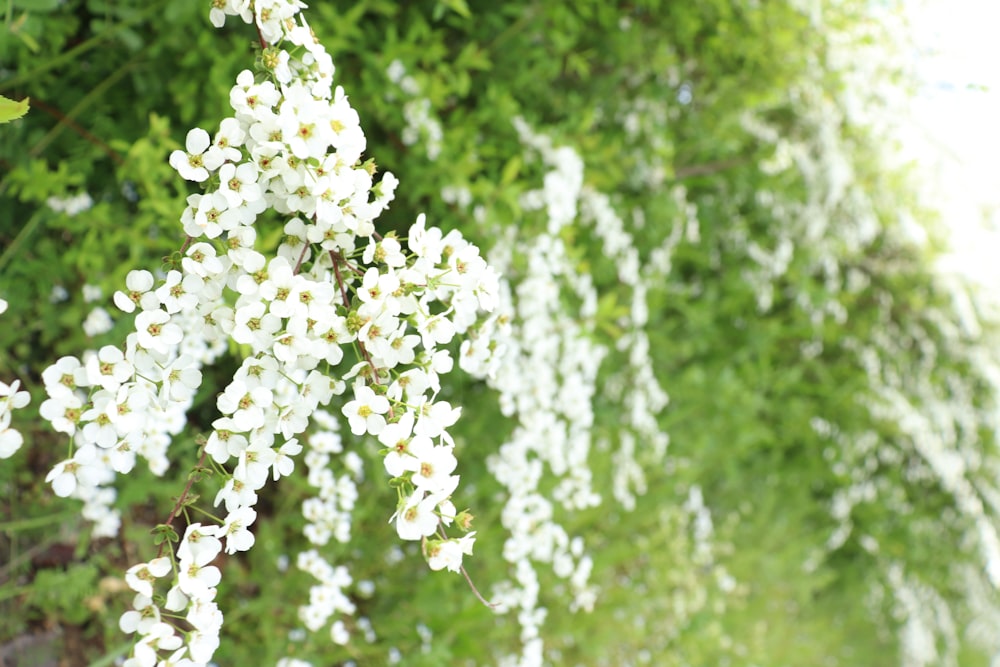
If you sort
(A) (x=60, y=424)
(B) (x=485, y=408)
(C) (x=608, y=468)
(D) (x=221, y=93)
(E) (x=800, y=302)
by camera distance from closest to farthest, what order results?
1. (A) (x=60, y=424)
2. (D) (x=221, y=93)
3. (B) (x=485, y=408)
4. (C) (x=608, y=468)
5. (E) (x=800, y=302)

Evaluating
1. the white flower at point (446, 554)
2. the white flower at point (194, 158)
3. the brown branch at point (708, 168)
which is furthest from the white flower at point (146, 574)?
the brown branch at point (708, 168)

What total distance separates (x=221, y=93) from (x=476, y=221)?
0.62 m

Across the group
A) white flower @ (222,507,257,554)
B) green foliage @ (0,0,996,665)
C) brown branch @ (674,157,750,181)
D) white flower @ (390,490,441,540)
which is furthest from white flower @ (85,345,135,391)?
brown branch @ (674,157,750,181)

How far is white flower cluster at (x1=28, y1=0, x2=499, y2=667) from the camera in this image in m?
0.82

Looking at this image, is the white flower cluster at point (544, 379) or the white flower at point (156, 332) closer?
the white flower at point (156, 332)

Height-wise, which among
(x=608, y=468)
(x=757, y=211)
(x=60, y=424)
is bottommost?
(x=608, y=468)

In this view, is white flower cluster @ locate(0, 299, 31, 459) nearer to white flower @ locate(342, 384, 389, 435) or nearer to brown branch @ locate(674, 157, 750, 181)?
white flower @ locate(342, 384, 389, 435)

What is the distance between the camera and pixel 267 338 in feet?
2.81

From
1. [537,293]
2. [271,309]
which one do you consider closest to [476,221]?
[537,293]

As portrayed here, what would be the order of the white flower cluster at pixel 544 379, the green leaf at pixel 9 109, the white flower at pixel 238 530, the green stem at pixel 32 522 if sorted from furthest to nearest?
the white flower cluster at pixel 544 379, the green stem at pixel 32 522, the white flower at pixel 238 530, the green leaf at pixel 9 109

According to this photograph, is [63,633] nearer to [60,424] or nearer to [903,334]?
[60,424]

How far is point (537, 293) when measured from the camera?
A: 1894mm

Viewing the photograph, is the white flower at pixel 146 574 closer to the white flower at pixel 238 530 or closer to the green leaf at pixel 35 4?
the white flower at pixel 238 530

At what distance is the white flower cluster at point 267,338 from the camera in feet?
2.69
